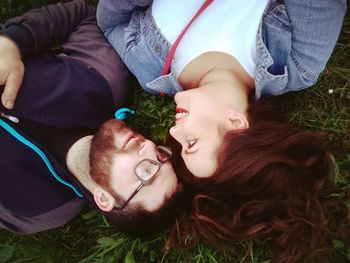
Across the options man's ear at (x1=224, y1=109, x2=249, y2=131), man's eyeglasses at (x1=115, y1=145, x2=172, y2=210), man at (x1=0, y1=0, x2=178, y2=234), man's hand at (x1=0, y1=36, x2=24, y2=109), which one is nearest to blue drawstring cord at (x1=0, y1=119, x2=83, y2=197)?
man at (x1=0, y1=0, x2=178, y2=234)

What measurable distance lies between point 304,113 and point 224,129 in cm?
105

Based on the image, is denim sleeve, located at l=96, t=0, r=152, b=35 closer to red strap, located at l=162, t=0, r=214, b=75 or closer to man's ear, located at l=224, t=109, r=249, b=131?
red strap, located at l=162, t=0, r=214, b=75

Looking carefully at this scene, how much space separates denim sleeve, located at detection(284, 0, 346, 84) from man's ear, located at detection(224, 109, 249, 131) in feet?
1.60

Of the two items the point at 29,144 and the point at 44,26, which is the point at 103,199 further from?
the point at 44,26

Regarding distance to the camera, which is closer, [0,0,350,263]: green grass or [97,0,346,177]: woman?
[97,0,346,177]: woman

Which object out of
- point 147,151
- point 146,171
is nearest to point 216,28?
point 147,151

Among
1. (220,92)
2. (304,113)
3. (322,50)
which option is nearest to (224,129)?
(220,92)

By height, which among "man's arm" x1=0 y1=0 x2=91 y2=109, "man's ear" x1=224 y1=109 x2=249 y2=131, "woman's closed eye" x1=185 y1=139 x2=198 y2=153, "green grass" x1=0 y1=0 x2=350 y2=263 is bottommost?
"green grass" x1=0 y1=0 x2=350 y2=263

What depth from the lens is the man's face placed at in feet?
9.27

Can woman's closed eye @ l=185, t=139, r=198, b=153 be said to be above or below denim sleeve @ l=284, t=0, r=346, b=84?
below

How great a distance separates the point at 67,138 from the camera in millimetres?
3160

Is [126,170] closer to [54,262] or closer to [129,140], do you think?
[129,140]

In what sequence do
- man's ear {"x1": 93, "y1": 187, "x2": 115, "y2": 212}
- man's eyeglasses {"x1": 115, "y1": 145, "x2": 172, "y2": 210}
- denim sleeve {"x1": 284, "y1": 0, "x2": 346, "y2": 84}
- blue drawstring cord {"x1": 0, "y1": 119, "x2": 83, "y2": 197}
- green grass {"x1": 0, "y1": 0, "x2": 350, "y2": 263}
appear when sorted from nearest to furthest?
denim sleeve {"x1": 284, "y1": 0, "x2": 346, "y2": 84}
man's eyeglasses {"x1": 115, "y1": 145, "x2": 172, "y2": 210}
man's ear {"x1": 93, "y1": 187, "x2": 115, "y2": 212}
blue drawstring cord {"x1": 0, "y1": 119, "x2": 83, "y2": 197}
green grass {"x1": 0, "y1": 0, "x2": 350, "y2": 263}

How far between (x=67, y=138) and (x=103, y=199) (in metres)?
0.55
